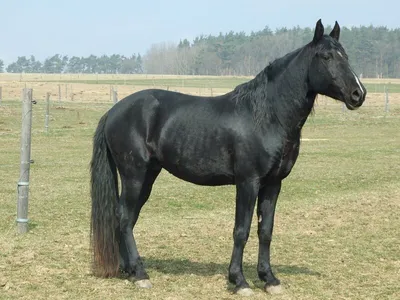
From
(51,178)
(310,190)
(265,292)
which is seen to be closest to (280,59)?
(265,292)

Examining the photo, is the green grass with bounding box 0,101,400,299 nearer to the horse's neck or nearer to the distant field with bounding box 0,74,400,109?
the horse's neck

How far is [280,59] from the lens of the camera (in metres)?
6.50

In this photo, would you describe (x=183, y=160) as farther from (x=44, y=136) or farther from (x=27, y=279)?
(x=44, y=136)

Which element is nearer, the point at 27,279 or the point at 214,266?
the point at 27,279

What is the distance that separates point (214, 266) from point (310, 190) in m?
5.96

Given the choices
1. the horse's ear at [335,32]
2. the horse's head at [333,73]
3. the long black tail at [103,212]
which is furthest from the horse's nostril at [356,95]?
the long black tail at [103,212]

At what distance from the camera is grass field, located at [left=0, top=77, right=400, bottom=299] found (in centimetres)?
659

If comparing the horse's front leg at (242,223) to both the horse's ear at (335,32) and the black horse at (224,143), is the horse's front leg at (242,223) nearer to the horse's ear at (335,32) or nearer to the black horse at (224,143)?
the black horse at (224,143)

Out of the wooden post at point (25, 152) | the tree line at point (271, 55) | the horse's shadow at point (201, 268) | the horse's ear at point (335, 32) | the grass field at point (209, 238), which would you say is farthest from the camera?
the tree line at point (271, 55)

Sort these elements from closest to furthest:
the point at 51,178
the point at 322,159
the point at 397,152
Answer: the point at 51,178 < the point at 322,159 < the point at 397,152

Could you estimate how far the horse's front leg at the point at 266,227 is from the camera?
6.52m

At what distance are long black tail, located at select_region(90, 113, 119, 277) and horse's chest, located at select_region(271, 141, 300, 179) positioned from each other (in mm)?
1800

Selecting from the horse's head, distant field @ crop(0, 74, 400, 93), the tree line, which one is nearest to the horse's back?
the horse's head

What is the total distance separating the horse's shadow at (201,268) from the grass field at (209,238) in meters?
0.01
